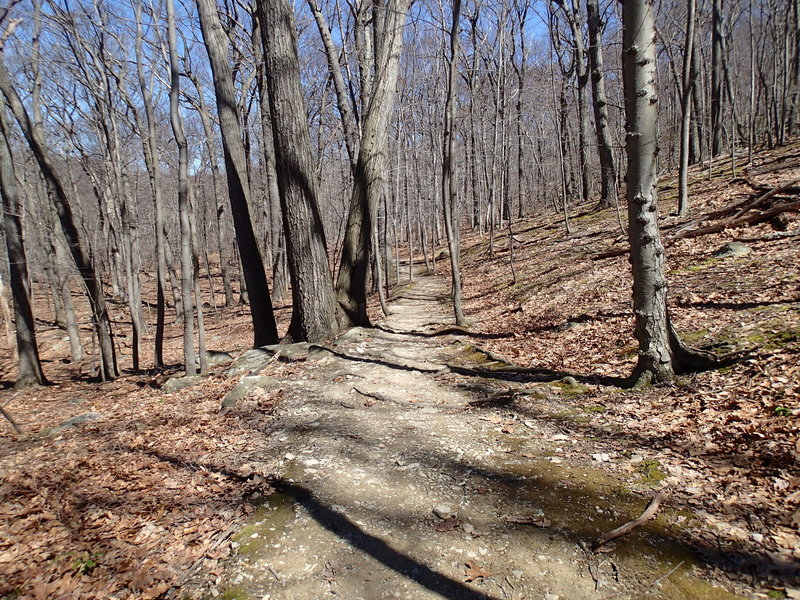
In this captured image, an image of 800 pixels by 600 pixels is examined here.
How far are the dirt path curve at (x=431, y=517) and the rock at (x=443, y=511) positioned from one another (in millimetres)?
11

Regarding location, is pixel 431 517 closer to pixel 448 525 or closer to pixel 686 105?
pixel 448 525

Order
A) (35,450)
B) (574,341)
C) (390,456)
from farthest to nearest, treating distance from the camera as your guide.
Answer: (574,341) < (35,450) < (390,456)

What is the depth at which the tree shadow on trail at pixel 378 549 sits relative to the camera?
2.52 metres

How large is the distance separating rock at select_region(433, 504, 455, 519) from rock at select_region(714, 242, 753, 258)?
763cm

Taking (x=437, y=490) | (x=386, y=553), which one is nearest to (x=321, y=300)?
(x=437, y=490)

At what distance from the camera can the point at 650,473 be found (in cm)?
333

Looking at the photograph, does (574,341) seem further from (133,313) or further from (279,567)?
(133,313)

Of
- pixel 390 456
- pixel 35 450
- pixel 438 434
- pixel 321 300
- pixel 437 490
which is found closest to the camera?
pixel 437 490

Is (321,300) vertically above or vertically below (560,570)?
above

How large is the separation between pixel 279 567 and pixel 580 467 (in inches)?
95.2

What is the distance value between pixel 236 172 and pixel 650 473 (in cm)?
825

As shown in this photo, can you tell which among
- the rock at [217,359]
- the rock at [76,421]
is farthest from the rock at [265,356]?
the rock at [217,359]

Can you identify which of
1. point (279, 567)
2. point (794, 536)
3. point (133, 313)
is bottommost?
point (279, 567)

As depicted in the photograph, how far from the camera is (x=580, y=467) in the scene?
11.8 ft
